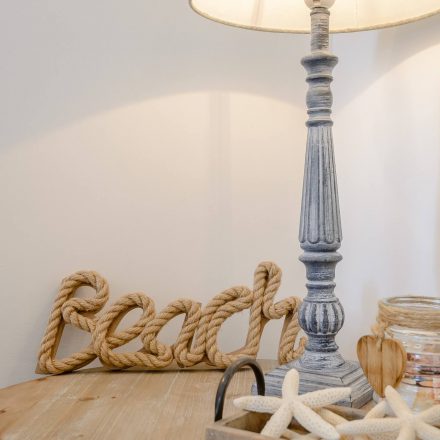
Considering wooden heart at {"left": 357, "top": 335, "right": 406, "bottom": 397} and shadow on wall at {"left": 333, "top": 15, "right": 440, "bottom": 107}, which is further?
shadow on wall at {"left": 333, "top": 15, "right": 440, "bottom": 107}

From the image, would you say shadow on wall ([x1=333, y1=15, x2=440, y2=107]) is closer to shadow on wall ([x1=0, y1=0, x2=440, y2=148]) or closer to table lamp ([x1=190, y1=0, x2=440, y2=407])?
shadow on wall ([x1=0, y1=0, x2=440, y2=148])

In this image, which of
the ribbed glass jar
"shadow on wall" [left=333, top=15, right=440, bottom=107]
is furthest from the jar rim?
"shadow on wall" [left=333, top=15, right=440, bottom=107]

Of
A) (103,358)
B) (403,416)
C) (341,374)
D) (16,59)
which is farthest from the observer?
(16,59)

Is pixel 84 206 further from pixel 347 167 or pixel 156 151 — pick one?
pixel 347 167

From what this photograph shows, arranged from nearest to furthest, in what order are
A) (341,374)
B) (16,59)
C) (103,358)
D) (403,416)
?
(403,416)
(341,374)
(103,358)
(16,59)

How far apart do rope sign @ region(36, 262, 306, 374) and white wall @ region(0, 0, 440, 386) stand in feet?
0.35

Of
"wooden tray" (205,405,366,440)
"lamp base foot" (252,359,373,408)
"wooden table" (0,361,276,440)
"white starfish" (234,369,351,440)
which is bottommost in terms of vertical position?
"wooden table" (0,361,276,440)

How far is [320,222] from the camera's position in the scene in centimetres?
86

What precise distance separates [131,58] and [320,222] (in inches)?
20.9

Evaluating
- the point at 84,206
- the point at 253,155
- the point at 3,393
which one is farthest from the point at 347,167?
the point at 3,393

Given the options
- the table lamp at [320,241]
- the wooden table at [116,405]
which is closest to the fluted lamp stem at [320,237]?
the table lamp at [320,241]

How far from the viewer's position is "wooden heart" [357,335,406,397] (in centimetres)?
73

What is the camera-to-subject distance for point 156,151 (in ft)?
3.84

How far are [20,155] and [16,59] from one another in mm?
176
